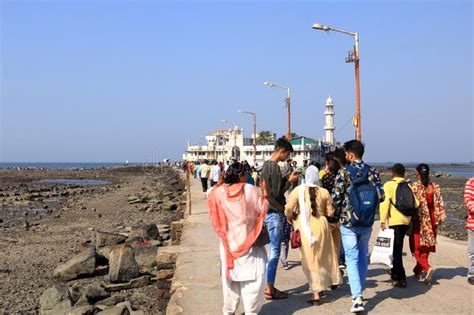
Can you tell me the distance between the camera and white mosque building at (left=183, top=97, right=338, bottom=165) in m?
69.9

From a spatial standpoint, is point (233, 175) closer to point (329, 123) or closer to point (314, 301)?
point (314, 301)

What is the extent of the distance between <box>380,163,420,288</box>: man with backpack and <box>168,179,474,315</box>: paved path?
0.23 metres

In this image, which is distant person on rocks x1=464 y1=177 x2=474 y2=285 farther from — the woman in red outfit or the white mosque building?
the white mosque building

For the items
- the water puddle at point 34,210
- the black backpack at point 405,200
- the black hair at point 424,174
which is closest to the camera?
the black backpack at point 405,200

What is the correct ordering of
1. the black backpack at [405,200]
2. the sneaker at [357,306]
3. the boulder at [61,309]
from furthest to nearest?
the boulder at [61,309], the black backpack at [405,200], the sneaker at [357,306]

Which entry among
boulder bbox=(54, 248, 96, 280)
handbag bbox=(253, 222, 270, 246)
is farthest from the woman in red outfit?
boulder bbox=(54, 248, 96, 280)

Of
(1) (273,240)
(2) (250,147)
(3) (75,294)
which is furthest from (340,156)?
(2) (250,147)

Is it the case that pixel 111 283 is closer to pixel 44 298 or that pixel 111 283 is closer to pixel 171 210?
pixel 44 298

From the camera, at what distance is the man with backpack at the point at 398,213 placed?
22.4 feet

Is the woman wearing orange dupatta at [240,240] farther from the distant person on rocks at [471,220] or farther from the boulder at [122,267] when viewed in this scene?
the boulder at [122,267]

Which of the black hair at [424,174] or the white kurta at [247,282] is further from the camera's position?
the black hair at [424,174]

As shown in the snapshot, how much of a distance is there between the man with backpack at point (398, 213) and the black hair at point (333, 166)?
2.42 feet

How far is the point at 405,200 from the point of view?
679 cm

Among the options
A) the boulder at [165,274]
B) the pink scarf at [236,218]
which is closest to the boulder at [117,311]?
the boulder at [165,274]
